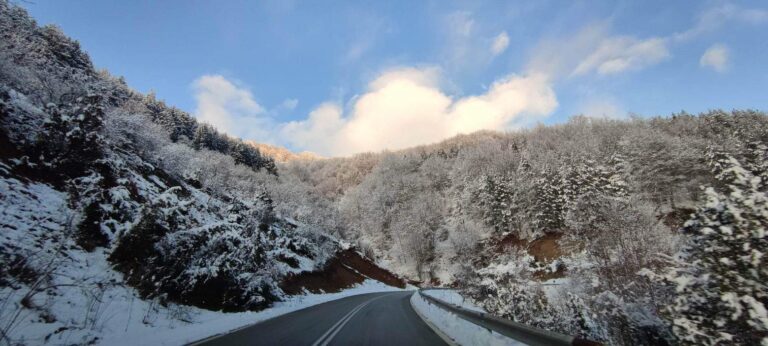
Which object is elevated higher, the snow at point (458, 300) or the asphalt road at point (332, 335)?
the asphalt road at point (332, 335)

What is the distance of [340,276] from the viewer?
1858 inches

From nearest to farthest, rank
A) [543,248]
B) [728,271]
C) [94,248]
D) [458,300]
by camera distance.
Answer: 1. [728,271]
2. [94,248]
3. [458,300]
4. [543,248]

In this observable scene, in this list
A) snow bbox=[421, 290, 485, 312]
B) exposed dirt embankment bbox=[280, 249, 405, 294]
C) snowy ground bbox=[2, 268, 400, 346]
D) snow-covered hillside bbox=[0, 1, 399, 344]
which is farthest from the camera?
exposed dirt embankment bbox=[280, 249, 405, 294]

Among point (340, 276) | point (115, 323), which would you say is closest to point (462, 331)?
point (115, 323)

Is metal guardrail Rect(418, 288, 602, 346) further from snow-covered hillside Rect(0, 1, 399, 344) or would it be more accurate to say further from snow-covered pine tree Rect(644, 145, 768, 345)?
snow-covered hillside Rect(0, 1, 399, 344)

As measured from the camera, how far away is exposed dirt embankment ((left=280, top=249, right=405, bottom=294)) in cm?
3266

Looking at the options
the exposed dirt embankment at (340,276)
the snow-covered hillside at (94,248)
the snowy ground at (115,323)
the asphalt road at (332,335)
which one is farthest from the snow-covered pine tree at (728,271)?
the exposed dirt embankment at (340,276)

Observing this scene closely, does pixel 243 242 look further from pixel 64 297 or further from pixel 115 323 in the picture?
pixel 64 297

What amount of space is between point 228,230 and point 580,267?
18188mm

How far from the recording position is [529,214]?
217ft

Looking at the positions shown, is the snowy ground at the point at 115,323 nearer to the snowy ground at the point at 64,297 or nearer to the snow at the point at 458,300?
the snowy ground at the point at 64,297

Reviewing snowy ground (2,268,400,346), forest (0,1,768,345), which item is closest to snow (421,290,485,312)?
forest (0,1,768,345)

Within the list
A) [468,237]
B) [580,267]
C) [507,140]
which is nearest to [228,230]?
[580,267]

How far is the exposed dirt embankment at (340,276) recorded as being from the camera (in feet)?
107
